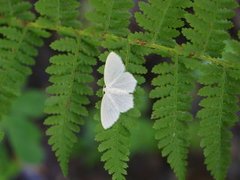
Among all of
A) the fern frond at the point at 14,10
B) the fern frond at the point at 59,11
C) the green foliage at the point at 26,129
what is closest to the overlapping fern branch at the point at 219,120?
the fern frond at the point at 59,11

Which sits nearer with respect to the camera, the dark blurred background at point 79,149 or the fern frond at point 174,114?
the fern frond at point 174,114

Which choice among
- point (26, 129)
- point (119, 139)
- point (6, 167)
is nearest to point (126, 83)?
point (119, 139)

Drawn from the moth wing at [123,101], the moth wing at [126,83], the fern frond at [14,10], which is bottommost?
the moth wing at [123,101]

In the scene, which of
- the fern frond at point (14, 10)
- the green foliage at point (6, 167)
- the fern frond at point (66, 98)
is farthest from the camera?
the green foliage at point (6, 167)

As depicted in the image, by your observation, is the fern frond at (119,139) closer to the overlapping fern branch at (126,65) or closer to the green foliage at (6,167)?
the overlapping fern branch at (126,65)

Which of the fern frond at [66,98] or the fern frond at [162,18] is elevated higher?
the fern frond at [162,18]

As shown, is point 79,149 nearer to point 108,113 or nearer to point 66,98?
point 66,98

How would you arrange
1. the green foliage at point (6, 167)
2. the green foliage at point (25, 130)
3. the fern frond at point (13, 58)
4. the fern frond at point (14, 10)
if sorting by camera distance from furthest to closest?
the green foliage at point (25, 130) < the green foliage at point (6, 167) < the fern frond at point (14, 10) < the fern frond at point (13, 58)
